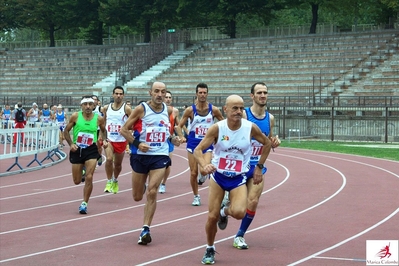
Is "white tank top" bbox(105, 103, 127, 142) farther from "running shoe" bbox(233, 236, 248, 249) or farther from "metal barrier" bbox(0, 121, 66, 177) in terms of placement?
"running shoe" bbox(233, 236, 248, 249)

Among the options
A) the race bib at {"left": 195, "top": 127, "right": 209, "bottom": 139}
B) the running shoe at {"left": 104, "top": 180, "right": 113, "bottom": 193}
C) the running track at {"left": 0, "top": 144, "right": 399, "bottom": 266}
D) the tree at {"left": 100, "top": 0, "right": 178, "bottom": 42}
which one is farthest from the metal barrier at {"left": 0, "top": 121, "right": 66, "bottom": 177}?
the tree at {"left": 100, "top": 0, "right": 178, "bottom": 42}

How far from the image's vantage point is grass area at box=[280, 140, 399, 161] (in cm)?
2825

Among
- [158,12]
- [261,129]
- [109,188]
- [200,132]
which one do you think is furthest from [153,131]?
[158,12]

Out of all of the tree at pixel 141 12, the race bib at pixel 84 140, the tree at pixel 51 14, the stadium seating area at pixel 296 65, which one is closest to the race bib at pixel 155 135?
the race bib at pixel 84 140

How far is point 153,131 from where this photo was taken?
1099 cm

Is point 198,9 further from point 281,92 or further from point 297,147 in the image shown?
point 297,147

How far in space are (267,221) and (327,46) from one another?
39165 millimetres

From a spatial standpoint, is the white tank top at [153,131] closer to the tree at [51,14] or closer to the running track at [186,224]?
the running track at [186,224]

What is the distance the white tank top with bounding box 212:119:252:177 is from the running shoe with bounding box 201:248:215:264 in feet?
2.99

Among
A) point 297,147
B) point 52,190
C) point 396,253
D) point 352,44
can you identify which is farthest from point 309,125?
point 396,253

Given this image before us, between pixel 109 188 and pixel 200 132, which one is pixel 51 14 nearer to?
pixel 109 188

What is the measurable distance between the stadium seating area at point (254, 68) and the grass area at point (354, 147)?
738cm

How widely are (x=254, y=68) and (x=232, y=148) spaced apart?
41402 mm

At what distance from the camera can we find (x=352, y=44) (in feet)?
163
